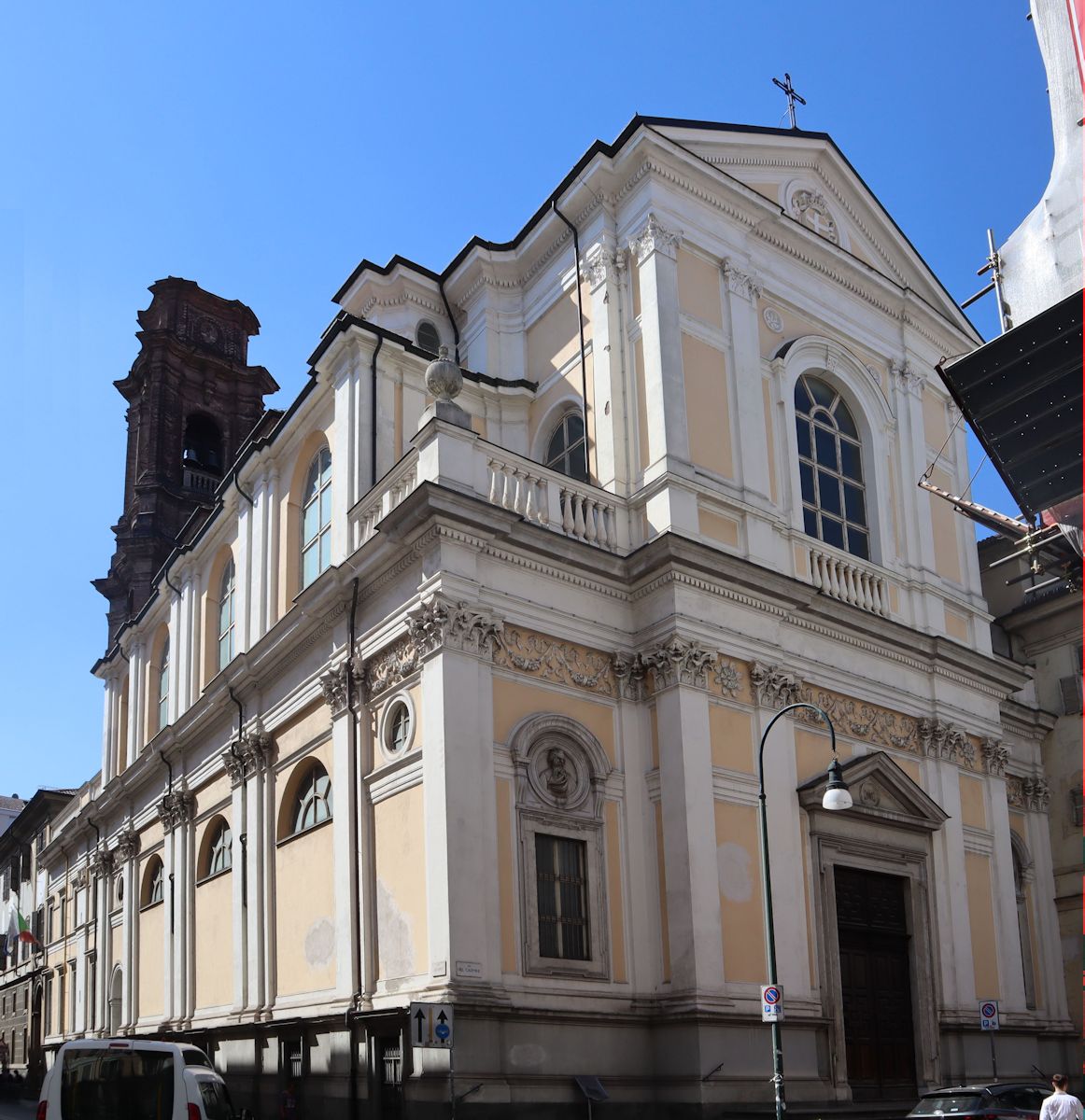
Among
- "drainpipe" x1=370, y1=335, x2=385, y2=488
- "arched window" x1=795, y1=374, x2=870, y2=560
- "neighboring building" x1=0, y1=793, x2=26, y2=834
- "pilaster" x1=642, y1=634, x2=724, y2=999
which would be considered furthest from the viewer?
"neighboring building" x1=0, y1=793, x2=26, y2=834

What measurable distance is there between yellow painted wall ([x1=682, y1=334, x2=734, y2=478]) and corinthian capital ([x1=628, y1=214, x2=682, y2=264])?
1.46m

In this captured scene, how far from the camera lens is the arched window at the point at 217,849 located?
26469 millimetres

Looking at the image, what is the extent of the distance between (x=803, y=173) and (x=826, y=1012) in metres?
15.7

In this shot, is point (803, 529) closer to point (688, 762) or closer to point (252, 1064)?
point (688, 762)

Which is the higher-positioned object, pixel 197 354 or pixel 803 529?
pixel 197 354

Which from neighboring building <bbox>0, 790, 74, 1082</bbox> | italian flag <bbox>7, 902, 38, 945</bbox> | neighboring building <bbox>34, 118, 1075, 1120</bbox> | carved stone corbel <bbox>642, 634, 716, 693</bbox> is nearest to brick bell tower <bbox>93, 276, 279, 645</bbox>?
italian flag <bbox>7, 902, 38, 945</bbox>

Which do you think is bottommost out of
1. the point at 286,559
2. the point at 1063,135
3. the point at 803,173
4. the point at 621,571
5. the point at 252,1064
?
the point at 252,1064

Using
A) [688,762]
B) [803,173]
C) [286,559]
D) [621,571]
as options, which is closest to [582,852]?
[688,762]

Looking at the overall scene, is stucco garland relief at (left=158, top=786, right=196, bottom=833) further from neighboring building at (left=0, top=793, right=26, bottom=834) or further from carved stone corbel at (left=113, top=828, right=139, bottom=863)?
neighboring building at (left=0, top=793, right=26, bottom=834)

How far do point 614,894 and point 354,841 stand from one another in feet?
12.7

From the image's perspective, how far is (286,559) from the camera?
25531mm

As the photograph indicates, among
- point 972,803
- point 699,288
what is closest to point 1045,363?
point 699,288

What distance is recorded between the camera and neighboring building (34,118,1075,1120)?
18.6 metres

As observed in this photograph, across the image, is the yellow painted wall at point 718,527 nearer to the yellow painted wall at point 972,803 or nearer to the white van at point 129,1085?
the yellow painted wall at point 972,803
